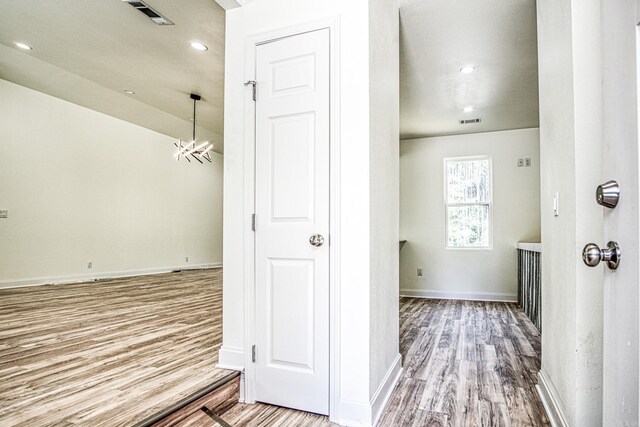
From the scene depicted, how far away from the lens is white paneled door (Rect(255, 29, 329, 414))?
2.08m

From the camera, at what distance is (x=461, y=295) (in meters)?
6.27

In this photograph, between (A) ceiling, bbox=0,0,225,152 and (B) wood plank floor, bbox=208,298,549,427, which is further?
(A) ceiling, bbox=0,0,225,152

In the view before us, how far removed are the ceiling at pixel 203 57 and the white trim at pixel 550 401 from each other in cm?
259

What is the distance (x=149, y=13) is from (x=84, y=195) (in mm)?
4135

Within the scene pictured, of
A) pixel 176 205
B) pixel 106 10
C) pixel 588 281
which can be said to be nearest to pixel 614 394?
pixel 588 281

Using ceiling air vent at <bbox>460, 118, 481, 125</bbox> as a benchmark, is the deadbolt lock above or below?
below

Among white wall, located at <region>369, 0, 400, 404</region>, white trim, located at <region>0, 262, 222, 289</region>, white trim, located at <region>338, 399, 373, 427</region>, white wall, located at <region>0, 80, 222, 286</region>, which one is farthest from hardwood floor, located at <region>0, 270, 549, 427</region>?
white wall, located at <region>0, 80, 222, 286</region>

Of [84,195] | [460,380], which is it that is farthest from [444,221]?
[84,195]

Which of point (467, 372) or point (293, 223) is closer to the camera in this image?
point (293, 223)

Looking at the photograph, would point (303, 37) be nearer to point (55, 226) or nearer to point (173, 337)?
point (173, 337)

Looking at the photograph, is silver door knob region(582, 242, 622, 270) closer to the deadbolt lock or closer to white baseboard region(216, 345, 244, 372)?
the deadbolt lock

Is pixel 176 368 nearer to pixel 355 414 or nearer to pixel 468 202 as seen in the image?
pixel 355 414

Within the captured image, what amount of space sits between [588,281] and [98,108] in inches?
283

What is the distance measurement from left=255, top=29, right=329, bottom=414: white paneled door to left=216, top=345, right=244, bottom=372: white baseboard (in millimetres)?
131
